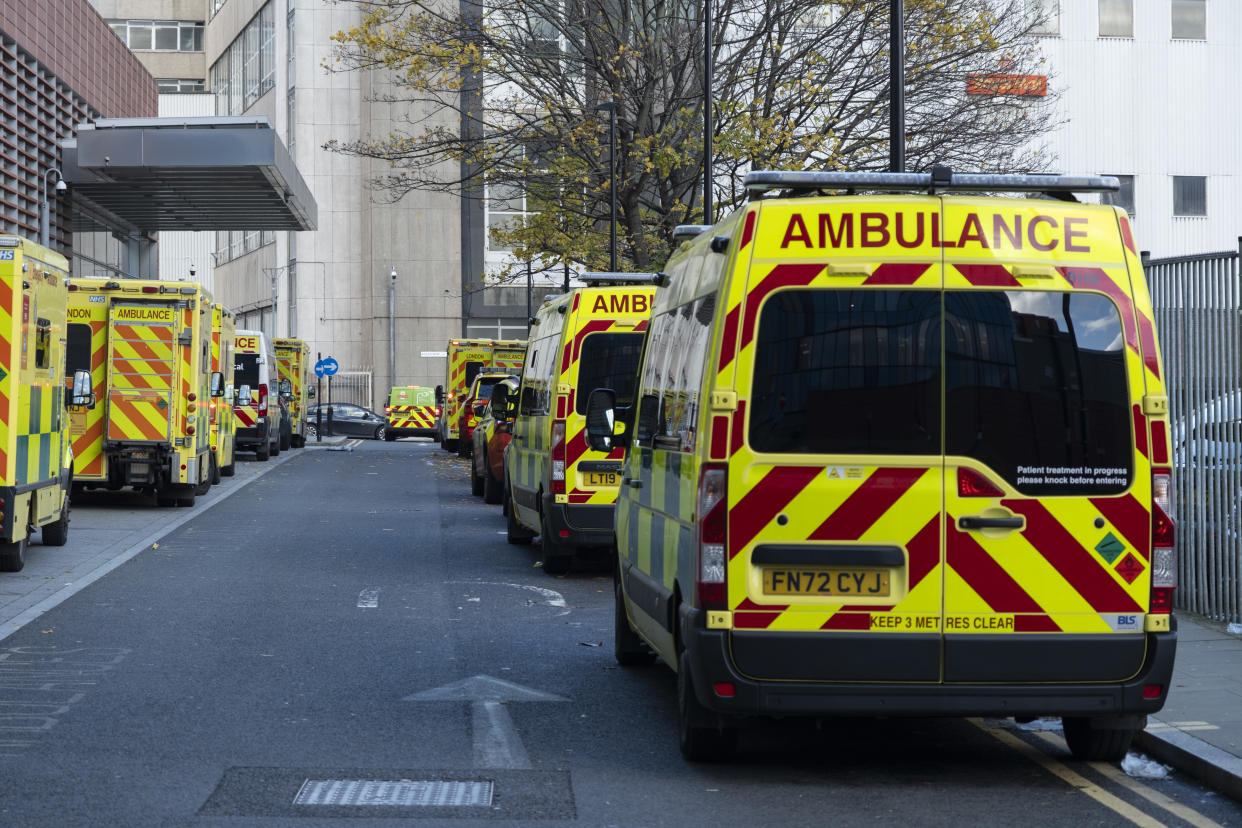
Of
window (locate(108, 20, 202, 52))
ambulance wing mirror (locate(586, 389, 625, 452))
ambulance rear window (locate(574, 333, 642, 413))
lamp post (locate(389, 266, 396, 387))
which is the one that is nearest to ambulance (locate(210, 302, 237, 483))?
ambulance rear window (locate(574, 333, 642, 413))

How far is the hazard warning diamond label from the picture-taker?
6.62m

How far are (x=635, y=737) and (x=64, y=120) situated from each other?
2975 centimetres

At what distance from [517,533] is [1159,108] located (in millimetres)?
35822

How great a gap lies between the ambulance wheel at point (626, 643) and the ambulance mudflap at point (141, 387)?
504 inches

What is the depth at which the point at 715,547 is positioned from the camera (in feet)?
21.7

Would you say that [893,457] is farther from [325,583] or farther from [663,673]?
[325,583]

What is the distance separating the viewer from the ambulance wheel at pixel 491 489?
23.0 meters

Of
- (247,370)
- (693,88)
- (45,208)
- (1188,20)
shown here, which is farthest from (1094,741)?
(1188,20)

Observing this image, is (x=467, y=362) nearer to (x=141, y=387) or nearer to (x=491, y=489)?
(x=491, y=489)

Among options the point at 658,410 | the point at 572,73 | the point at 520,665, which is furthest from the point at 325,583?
the point at 572,73

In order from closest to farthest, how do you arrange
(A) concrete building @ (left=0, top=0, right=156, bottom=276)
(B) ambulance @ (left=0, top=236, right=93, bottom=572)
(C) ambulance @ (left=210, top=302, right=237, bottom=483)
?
1. (B) ambulance @ (left=0, top=236, right=93, bottom=572)
2. (C) ambulance @ (left=210, top=302, right=237, bottom=483)
3. (A) concrete building @ (left=0, top=0, right=156, bottom=276)

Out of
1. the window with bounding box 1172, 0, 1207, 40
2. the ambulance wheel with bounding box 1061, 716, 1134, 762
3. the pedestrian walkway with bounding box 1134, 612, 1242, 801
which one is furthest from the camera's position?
the window with bounding box 1172, 0, 1207, 40

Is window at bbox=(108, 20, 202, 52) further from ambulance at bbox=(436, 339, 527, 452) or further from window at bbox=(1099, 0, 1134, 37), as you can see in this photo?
window at bbox=(1099, 0, 1134, 37)

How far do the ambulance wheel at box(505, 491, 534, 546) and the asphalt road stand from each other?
3893 mm
